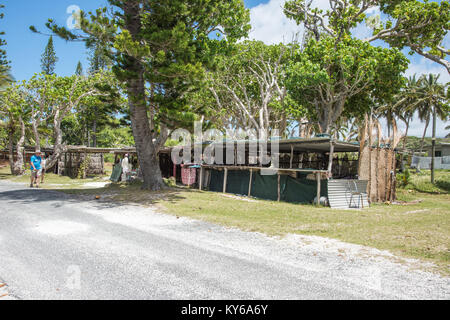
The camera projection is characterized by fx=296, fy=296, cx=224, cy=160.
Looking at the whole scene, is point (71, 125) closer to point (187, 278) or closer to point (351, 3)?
point (351, 3)

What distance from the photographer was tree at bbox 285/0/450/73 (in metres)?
16.2

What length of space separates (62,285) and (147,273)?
981 mm

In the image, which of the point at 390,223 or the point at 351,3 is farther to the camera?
the point at 351,3

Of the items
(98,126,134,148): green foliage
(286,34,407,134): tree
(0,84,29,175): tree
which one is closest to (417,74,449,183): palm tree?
(286,34,407,134): tree

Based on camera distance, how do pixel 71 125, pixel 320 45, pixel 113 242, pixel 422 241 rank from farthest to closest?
1. pixel 71 125
2. pixel 320 45
3. pixel 422 241
4. pixel 113 242

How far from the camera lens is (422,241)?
5.77 m

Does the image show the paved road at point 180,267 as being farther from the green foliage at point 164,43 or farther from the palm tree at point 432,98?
the palm tree at point 432,98

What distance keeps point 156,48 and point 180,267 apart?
30.0 ft

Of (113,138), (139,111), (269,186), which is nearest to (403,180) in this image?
(269,186)

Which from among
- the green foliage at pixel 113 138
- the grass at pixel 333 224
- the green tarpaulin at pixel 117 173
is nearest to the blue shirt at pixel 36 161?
the grass at pixel 333 224

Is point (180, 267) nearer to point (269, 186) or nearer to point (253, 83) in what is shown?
point (269, 186)

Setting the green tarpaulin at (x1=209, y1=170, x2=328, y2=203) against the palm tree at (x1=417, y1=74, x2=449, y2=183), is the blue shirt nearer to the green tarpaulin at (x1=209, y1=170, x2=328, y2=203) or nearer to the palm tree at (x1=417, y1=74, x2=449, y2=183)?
the green tarpaulin at (x1=209, y1=170, x2=328, y2=203)

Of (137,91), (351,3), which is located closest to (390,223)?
(137,91)
